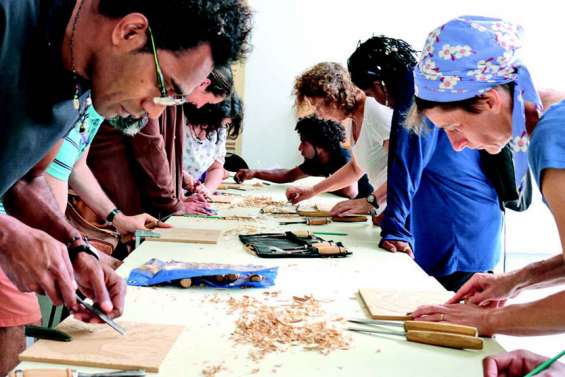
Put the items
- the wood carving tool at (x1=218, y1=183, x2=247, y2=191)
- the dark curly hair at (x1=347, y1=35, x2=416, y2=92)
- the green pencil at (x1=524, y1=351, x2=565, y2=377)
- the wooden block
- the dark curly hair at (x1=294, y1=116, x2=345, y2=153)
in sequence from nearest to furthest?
the green pencil at (x1=524, y1=351, x2=565, y2=377) → the dark curly hair at (x1=347, y1=35, x2=416, y2=92) → the wooden block → the wood carving tool at (x1=218, y1=183, x2=247, y2=191) → the dark curly hair at (x1=294, y1=116, x2=345, y2=153)

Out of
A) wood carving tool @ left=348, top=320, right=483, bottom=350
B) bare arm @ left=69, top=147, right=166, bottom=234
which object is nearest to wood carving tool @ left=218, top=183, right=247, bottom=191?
bare arm @ left=69, top=147, right=166, bottom=234

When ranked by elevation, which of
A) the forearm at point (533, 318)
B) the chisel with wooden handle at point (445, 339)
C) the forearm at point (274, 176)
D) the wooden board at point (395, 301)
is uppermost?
the forearm at point (533, 318)

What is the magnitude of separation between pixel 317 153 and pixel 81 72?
351cm

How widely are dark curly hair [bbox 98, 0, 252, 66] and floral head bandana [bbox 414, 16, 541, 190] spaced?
1.65 feet

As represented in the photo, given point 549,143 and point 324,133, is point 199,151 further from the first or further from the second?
point 549,143

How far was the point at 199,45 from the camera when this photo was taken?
1197 millimetres

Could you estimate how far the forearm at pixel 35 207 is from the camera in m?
1.42

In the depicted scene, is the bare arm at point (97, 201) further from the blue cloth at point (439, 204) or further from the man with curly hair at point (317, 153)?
the man with curly hair at point (317, 153)

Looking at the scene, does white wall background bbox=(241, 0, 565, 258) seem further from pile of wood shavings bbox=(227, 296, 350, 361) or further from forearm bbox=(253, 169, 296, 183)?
pile of wood shavings bbox=(227, 296, 350, 361)

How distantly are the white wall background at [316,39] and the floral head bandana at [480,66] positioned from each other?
14.8 ft

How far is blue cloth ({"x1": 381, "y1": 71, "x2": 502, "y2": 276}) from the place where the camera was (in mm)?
2287

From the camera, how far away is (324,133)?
14.7 feet

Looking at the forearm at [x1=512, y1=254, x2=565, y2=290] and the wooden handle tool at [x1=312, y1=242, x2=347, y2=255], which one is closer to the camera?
the forearm at [x1=512, y1=254, x2=565, y2=290]

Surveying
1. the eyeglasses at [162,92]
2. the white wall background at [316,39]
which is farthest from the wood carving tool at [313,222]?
the white wall background at [316,39]
